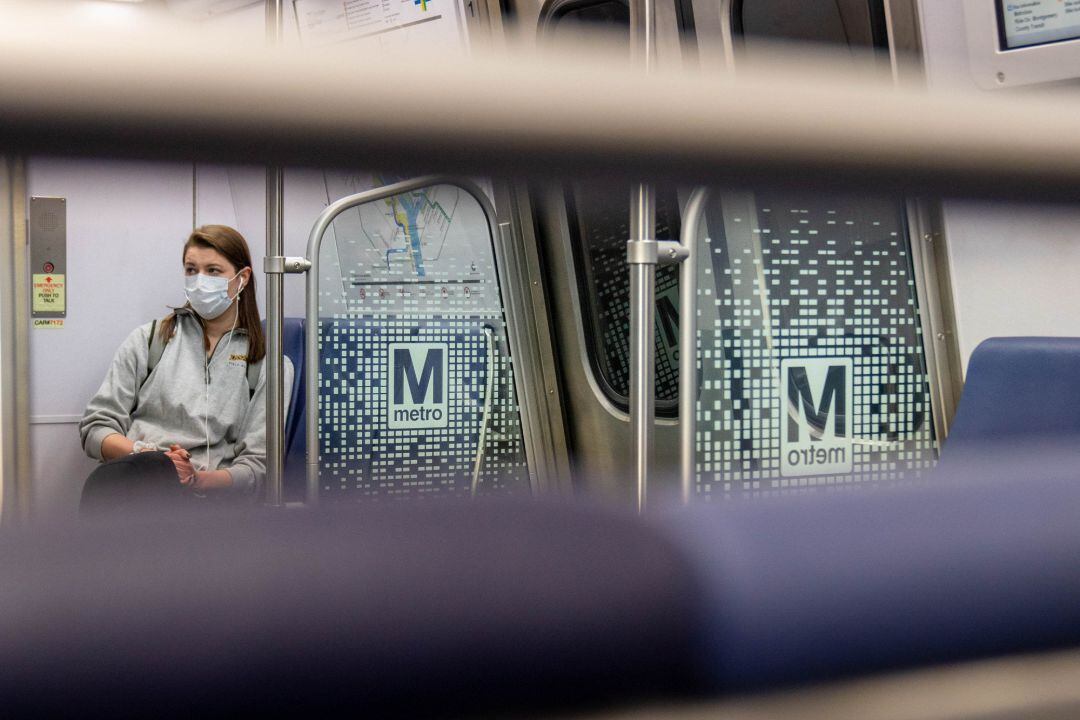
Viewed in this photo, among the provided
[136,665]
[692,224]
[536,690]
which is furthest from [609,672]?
[692,224]

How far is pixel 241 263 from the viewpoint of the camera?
3.04 meters

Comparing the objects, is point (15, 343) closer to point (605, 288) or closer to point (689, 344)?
point (605, 288)

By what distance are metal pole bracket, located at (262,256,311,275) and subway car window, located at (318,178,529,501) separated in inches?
9.2

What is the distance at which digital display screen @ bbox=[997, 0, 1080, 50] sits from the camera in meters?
1.80

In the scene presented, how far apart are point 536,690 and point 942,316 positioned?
2.06 metres

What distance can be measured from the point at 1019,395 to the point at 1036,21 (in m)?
0.64

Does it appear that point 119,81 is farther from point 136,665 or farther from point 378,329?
point 378,329

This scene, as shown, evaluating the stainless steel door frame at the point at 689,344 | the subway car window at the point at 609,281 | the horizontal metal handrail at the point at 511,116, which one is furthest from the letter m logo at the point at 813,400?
the horizontal metal handrail at the point at 511,116

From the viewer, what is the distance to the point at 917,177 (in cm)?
30

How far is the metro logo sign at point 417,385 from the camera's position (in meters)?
2.86

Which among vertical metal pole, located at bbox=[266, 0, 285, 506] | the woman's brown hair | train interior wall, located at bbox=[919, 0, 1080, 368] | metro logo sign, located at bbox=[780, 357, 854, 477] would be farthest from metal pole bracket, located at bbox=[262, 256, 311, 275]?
train interior wall, located at bbox=[919, 0, 1080, 368]

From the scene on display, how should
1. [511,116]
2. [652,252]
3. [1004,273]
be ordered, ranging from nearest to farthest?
[511,116]
[652,252]
[1004,273]

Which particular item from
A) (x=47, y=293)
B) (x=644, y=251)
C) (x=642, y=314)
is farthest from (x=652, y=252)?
(x=47, y=293)

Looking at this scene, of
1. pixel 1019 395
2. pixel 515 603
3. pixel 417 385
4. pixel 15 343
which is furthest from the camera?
pixel 15 343
